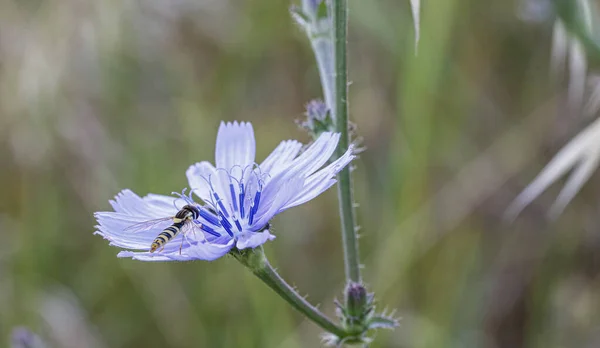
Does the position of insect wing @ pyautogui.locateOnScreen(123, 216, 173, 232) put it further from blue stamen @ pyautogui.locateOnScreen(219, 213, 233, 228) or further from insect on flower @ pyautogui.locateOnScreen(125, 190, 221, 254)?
blue stamen @ pyautogui.locateOnScreen(219, 213, 233, 228)

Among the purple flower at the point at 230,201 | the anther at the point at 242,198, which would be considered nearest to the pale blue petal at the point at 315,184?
the purple flower at the point at 230,201

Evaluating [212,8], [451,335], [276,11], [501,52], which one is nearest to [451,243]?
[451,335]

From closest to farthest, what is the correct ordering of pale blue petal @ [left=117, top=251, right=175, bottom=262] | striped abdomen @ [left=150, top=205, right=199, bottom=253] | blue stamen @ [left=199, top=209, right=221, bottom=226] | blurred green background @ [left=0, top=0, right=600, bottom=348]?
pale blue petal @ [left=117, top=251, right=175, bottom=262] → striped abdomen @ [left=150, top=205, right=199, bottom=253] → blue stamen @ [left=199, top=209, right=221, bottom=226] → blurred green background @ [left=0, top=0, right=600, bottom=348]

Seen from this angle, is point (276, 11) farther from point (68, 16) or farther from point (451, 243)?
point (451, 243)

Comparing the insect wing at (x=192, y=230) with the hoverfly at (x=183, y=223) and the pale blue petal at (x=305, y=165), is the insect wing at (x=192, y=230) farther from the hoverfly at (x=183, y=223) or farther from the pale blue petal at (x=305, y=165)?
the pale blue petal at (x=305, y=165)

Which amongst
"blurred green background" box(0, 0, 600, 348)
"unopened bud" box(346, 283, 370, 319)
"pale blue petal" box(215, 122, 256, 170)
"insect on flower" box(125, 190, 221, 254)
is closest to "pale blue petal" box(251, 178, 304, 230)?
"insect on flower" box(125, 190, 221, 254)

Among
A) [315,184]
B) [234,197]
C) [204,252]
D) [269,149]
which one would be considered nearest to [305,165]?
[315,184]
